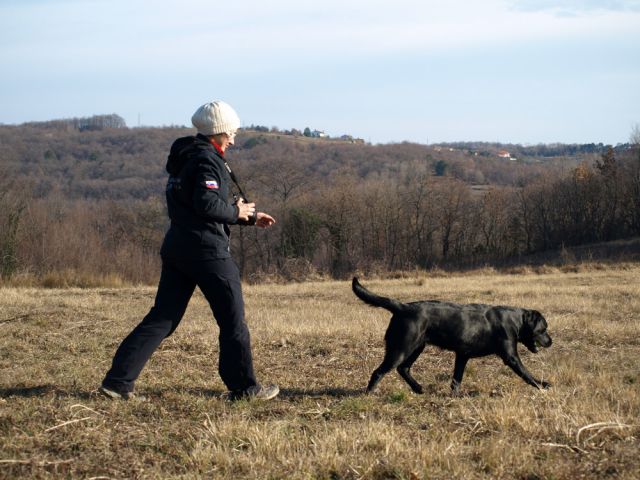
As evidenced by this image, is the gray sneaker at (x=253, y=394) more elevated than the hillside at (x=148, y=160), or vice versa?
the hillside at (x=148, y=160)

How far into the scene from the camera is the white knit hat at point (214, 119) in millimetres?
5262

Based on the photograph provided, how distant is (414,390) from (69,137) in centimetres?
11909

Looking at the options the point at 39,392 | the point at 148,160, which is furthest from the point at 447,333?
the point at 148,160

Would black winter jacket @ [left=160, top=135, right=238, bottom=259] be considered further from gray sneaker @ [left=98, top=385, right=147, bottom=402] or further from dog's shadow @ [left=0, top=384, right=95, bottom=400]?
dog's shadow @ [left=0, top=384, right=95, bottom=400]

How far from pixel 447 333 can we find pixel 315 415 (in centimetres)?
156

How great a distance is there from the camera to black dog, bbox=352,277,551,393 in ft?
19.1

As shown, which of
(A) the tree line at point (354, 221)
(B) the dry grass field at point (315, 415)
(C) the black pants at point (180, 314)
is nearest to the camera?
(B) the dry grass field at point (315, 415)

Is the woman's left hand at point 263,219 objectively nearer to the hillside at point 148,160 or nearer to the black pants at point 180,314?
the black pants at point 180,314

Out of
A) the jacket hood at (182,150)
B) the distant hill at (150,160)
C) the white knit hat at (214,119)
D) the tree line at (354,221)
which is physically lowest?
the tree line at (354,221)

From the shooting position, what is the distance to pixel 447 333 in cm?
601

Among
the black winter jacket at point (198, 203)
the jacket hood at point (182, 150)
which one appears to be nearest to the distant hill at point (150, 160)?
the jacket hood at point (182, 150)

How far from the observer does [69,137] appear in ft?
383

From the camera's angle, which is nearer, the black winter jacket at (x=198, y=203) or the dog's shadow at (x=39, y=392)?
the black winter jacket at (x=198, y=203)

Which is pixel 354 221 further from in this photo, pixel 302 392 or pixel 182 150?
pixel 182 150
